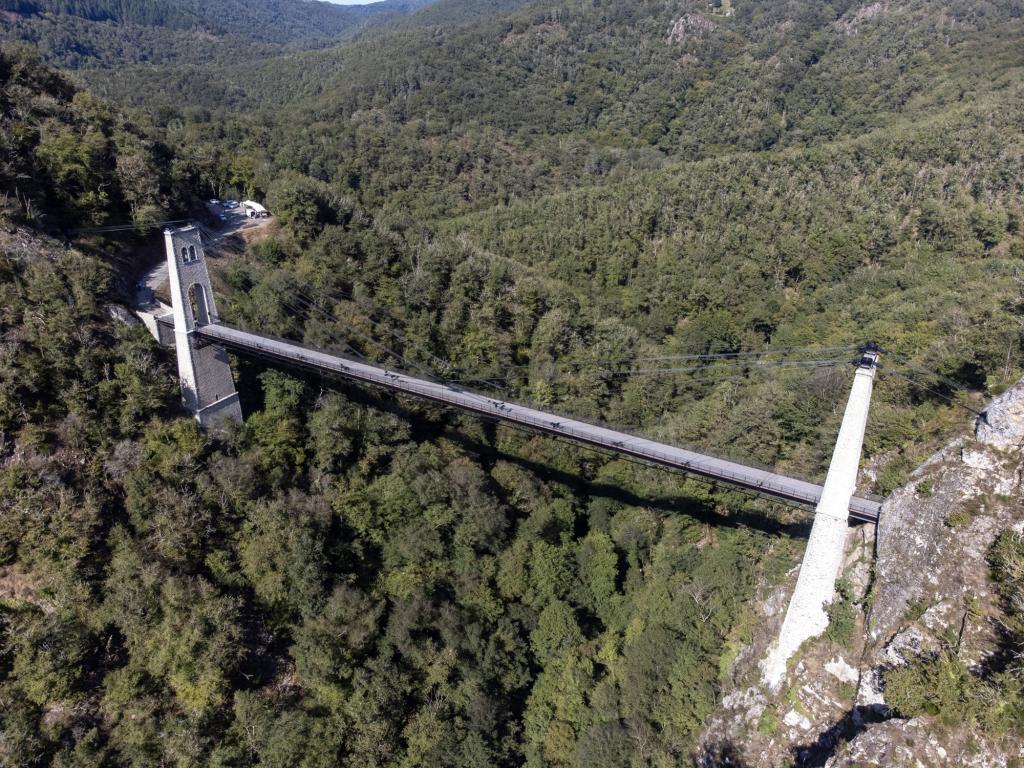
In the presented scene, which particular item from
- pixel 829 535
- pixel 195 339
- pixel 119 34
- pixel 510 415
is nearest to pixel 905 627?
pixel 829 535

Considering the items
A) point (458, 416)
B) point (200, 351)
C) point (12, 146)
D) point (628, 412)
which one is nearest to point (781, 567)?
point (628, 412)

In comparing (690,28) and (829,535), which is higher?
(690,28)

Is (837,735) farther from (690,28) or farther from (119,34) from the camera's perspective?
(119,34)

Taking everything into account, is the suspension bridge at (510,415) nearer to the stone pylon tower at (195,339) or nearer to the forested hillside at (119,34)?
the stone pylon tower at (195,339)

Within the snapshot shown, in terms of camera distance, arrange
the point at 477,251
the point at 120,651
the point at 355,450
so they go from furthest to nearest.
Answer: the point at 477,251
the point at 355,450
the point at 120,651

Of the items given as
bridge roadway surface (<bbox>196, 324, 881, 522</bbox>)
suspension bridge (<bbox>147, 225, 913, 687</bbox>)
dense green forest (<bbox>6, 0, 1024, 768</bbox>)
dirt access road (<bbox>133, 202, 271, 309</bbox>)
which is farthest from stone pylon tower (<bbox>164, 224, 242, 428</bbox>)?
dirt access road (<bbox>133, 202, 271, 309</bbox>)

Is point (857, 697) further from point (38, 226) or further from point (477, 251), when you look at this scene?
point (38, 226)

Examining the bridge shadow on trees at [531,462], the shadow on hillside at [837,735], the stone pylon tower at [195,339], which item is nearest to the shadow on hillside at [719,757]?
the shadow on hillside at [837,735]
